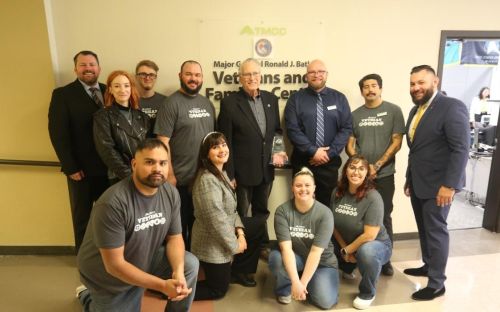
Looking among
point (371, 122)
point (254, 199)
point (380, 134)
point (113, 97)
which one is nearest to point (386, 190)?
point (380, 134)

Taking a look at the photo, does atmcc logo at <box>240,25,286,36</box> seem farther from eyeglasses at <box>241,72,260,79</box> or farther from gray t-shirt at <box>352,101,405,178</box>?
gray t-shirt at <box>352,101,405,178</box>

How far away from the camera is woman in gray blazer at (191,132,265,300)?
7.22 feet

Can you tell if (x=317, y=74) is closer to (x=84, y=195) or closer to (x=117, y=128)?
(x=117, y=128)

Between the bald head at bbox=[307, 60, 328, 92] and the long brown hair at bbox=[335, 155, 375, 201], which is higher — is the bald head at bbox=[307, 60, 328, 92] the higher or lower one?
the higher one

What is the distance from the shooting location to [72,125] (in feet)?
8.13

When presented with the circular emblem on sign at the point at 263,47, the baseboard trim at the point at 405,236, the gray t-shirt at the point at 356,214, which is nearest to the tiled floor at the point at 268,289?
the baseboard trim at the point at 405,236

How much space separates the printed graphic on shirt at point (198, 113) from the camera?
2531 millimetres

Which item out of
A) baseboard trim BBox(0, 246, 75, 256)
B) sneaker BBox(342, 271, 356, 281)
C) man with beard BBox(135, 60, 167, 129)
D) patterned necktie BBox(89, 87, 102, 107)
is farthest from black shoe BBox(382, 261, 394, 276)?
baseboard trim BBox(0, 246, 75, 256)

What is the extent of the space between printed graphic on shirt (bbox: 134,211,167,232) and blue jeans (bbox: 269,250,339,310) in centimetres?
92

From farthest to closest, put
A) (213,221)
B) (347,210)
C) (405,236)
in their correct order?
(405,236), (347,210), (213,221)

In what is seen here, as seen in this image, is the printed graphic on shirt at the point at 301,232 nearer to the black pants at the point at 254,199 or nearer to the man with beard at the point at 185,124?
the black pants at the point at 254,199

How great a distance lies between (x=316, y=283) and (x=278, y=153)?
3.33 ft

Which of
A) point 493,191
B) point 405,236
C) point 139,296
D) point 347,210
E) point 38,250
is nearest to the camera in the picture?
point 139,296

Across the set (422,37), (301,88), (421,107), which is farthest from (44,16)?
(422,37)
